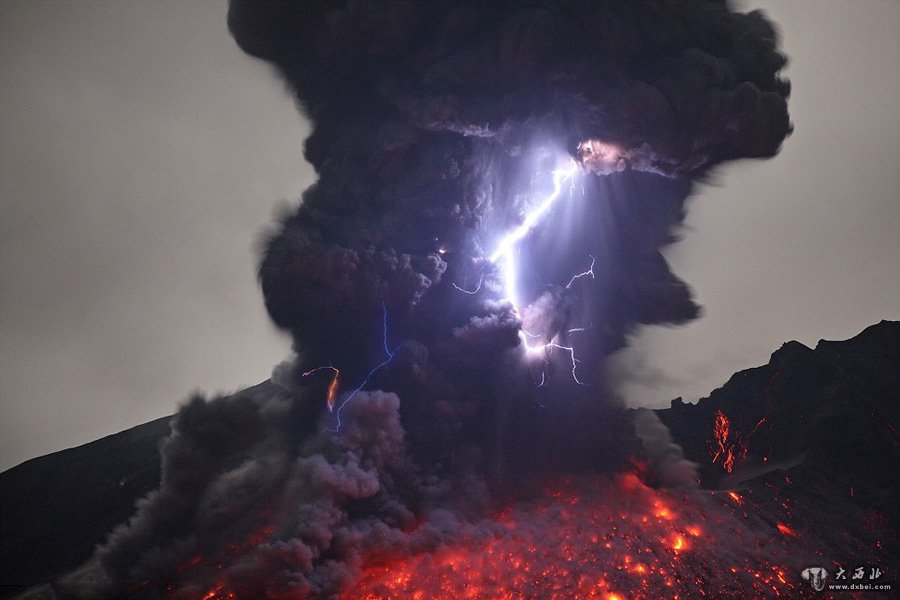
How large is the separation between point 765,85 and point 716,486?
18857 mm

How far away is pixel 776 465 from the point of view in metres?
21.5

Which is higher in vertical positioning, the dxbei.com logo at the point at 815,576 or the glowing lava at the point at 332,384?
the glowing lava at the point at 332,384

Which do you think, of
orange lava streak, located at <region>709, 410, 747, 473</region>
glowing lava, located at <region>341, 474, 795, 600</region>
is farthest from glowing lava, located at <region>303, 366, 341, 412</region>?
orange lava streak, located at <region>709, 410, 747, 473</region>

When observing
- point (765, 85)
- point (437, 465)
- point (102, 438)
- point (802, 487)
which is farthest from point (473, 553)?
point (102, 438)

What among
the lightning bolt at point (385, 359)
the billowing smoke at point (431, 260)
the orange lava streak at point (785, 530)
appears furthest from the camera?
the lightning bolt at point (385, 359)

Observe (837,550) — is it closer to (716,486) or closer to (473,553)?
(716,486)

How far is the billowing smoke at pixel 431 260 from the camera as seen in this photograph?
15.7 m

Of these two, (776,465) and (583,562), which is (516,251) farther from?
(776,465)

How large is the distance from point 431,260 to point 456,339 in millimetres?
3649

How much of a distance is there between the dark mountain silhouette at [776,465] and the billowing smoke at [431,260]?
5.65 m

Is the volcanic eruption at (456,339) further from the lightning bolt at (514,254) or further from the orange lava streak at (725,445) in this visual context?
the orange lava streak at (725,445)

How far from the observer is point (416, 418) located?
18219 millimetres

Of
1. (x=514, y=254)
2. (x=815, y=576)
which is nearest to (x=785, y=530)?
(x=815, y=576)

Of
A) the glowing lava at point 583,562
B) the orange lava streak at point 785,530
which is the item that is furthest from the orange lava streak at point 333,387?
the orange lava streak at point 785,530
